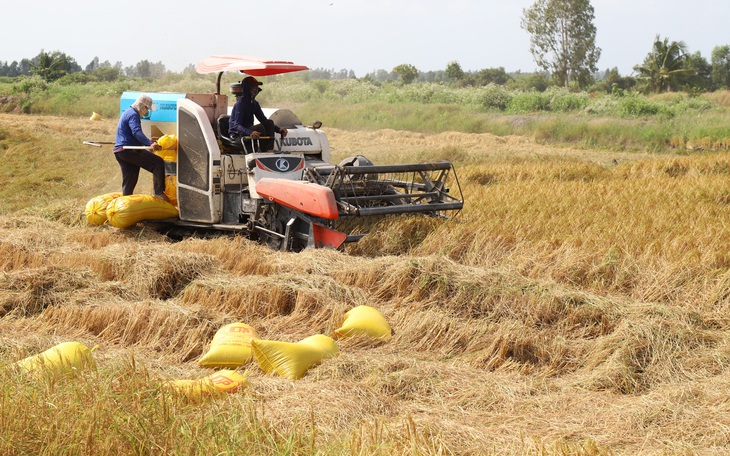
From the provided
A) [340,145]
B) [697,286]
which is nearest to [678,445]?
[697,286]

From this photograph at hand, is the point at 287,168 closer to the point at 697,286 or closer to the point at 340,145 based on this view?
the point at 697,286

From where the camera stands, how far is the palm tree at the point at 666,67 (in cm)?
4888

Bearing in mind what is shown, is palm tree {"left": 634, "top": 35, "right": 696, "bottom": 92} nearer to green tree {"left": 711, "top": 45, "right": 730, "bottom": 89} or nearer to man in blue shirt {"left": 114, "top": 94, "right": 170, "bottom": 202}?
green tree {"left": 711, "top": 45, "right": 730, "bottom": 89}

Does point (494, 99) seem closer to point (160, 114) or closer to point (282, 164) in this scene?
point (160, 114)

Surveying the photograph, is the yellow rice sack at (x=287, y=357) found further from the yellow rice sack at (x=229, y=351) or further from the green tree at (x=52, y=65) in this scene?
the green tree at (x=52, y=65)

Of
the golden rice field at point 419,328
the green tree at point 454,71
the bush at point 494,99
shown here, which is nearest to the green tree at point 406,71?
the green tree at point 454,71

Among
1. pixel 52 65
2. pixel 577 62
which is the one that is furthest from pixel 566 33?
pixel 52 65

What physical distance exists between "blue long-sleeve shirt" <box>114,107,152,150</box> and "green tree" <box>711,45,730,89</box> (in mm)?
61143

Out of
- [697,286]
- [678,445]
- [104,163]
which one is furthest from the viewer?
[104,163]

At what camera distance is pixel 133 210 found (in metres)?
9.00

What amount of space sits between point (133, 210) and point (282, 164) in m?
1.77

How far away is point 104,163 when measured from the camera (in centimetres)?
1694

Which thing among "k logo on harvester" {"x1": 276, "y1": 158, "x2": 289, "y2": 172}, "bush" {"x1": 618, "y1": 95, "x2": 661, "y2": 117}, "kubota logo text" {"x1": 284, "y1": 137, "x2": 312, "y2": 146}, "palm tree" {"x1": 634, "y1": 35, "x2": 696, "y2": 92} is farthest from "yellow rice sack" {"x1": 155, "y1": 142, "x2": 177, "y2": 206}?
"palm tree" {"x1": 634, "y1": 35, "x2": 696, "y2": 92}

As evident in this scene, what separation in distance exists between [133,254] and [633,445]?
15.8 ft
